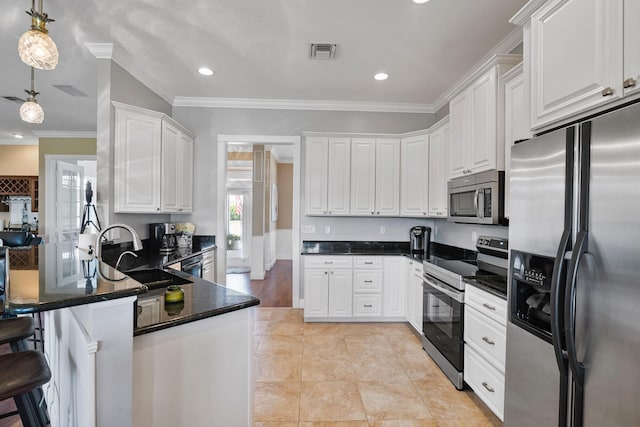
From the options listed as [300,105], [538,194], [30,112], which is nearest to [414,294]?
[538,194]

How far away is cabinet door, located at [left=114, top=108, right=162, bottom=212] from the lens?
119 inches

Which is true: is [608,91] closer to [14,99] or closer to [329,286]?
[329,286]

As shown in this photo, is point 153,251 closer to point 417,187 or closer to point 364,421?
point 364,421

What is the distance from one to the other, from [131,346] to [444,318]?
243cm

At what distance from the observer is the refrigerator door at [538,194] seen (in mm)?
1389

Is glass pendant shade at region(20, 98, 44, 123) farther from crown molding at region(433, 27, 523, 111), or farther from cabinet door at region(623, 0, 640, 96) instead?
cabinet door at region(623, 0, 640, 96)

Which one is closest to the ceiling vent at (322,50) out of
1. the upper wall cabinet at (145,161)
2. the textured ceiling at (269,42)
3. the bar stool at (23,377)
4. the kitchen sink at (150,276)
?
the textured ceiling at (269,42)

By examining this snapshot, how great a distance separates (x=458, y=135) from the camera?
3.00 metres

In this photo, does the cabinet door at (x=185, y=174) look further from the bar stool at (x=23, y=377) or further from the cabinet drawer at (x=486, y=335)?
the cabinet drawer at (x=486, y=335)

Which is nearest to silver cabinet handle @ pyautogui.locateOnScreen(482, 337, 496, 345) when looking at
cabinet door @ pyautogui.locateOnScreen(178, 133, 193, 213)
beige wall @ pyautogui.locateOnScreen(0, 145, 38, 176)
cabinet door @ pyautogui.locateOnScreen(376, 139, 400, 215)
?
cabinet door @ pyautogui.locateOnScreen(376, 139, 400, 215)

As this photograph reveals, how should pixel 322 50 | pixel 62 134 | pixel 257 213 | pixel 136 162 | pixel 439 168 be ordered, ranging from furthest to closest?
1. pixel 257 213
2. pixel 62 134
3. pixel 439 168
4. pixel 136 162
5. pixel 322 50

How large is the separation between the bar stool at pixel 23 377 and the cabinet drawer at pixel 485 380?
2.40m

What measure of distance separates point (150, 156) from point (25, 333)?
2.00m

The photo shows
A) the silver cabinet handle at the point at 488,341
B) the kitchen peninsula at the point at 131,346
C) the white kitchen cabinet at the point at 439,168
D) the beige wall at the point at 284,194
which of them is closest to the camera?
the kitchen peninsula at the point at 131,346
